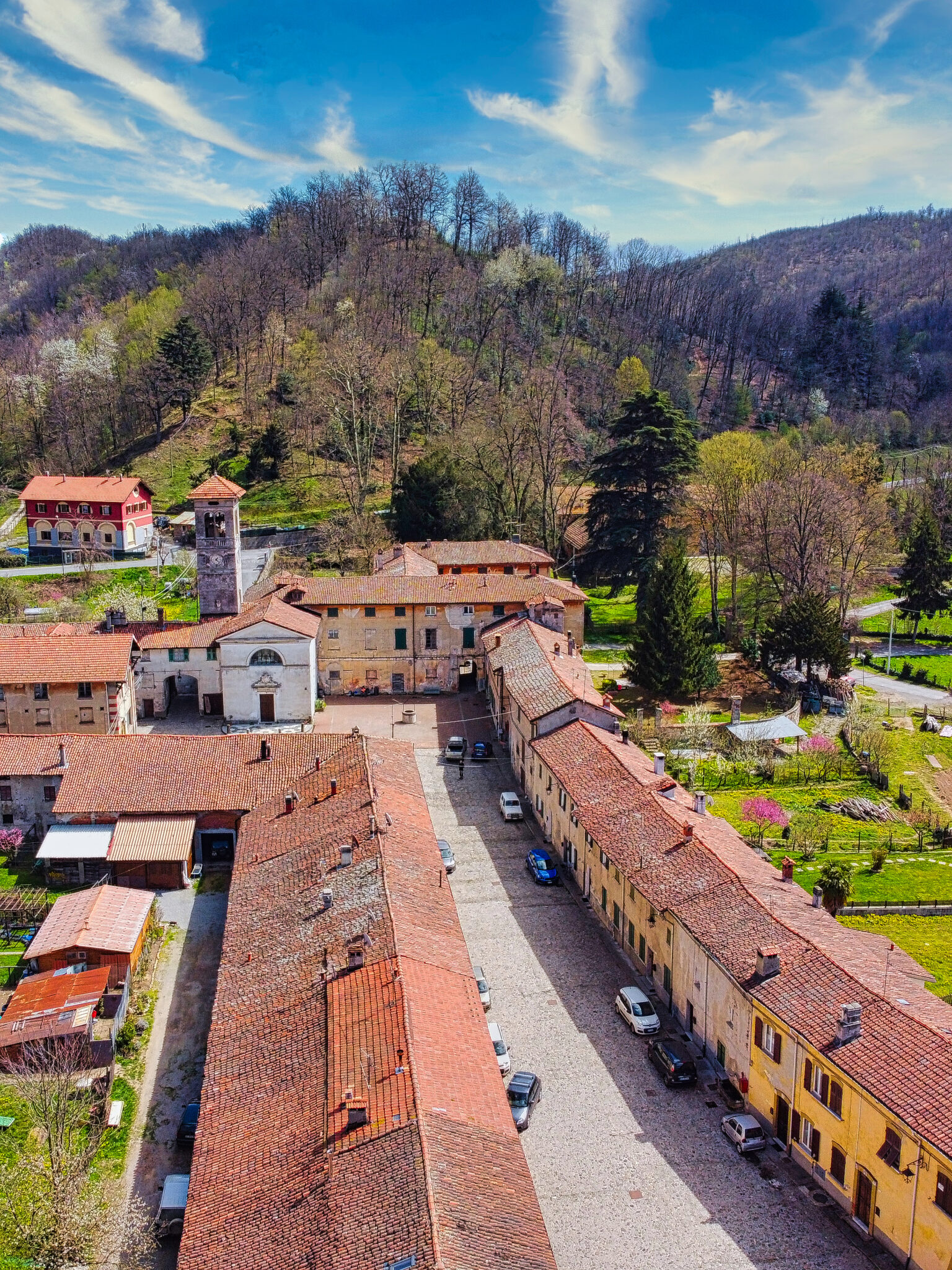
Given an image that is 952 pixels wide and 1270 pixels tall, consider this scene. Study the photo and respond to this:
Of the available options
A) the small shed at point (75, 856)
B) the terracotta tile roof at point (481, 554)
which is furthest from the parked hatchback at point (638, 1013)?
the terracotta tile roof at point (481, 554)

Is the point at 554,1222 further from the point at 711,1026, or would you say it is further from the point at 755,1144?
the point at 711,1026

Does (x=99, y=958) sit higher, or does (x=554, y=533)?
(x=554, y=533)

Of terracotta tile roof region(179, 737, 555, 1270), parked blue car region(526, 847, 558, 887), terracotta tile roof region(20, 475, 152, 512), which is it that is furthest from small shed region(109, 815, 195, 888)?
terracotta tile roof region(20, 475, 152, 512)

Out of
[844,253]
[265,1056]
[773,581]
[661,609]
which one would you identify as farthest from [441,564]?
[844,253]

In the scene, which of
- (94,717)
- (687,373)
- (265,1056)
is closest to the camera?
(265,1056)

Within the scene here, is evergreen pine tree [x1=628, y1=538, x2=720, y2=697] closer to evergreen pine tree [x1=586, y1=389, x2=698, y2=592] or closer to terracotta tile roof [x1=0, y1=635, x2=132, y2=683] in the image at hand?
evergreen pine tree [x1=586, y1=389, x2=698, y2=592]

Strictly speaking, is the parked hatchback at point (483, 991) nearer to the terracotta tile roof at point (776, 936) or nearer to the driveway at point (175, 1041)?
the terracotta tile roof at point (776, 936)
